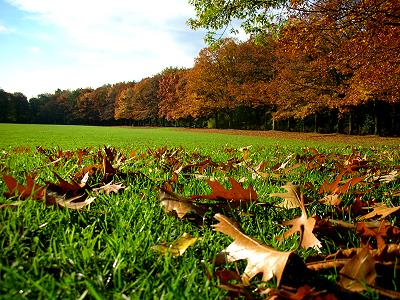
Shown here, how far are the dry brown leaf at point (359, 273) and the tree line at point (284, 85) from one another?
8.50m

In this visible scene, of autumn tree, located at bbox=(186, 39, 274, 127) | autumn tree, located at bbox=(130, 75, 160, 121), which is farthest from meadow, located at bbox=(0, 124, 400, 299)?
autumn tree, located at bbox=(130, 75, 160, 121)

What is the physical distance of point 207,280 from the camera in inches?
33.7

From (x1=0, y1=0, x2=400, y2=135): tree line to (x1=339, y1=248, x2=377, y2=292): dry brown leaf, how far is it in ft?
27.9

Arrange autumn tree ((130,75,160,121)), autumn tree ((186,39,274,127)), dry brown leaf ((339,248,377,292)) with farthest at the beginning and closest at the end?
autumn tree ((130,75,160,121)) → autumn tree ((186,39,274,127)) → dry brown leaf ((339,248,377,292))

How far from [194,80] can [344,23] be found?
31850 mm

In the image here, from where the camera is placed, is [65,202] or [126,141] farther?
[126,141]

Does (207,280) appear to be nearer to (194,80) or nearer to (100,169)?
(100,169)

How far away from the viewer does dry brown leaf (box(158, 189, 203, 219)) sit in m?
1.40

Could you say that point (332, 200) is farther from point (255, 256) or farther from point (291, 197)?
point (255, 256)

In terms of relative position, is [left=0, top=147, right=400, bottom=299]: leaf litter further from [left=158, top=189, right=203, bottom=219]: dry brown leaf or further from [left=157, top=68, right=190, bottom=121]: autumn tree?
[left=157, top=68, right=190, bottom=121]: autumn tree

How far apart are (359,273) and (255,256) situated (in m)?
0.28

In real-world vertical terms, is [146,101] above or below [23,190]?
above

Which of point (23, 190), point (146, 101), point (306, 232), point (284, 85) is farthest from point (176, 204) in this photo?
point (146, 101)

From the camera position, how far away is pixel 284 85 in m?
27.4
